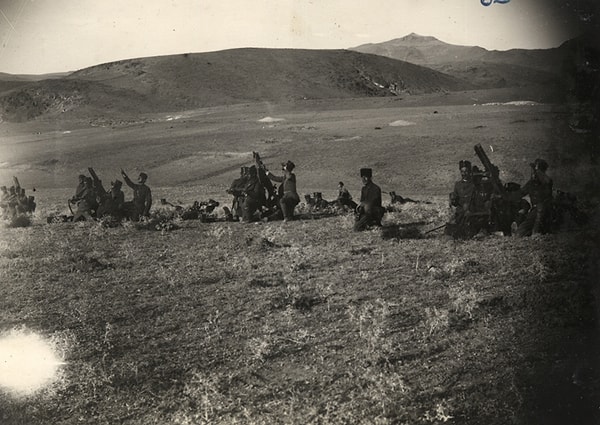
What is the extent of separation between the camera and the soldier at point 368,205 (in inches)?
503

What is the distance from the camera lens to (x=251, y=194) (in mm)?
14305

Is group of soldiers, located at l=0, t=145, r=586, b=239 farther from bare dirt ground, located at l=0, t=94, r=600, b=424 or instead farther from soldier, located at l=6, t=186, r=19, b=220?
bare dirt ground, located at l=0, t=94, r=600, b=424

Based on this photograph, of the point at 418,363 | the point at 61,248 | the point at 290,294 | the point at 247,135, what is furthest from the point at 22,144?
the point at 418,363

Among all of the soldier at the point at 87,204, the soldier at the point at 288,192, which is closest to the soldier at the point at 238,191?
the soldier at the point at 288,192

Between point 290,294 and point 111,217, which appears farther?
point 111,217

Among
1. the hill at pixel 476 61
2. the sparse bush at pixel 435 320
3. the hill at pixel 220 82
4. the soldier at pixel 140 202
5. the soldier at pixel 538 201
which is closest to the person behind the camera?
the sparse bush at pixel 435 320

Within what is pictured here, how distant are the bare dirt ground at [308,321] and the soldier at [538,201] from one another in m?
0.37

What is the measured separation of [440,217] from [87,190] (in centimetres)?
911

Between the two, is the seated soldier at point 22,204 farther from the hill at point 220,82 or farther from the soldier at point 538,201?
the hill at point 220,82

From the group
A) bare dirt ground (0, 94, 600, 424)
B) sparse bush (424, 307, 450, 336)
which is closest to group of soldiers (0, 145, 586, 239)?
bare dirt ground (0, 94, 600, 424)

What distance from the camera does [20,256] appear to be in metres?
11.6

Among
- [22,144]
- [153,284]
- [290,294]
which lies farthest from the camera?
[22,144]

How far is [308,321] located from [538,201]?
19.1 feet

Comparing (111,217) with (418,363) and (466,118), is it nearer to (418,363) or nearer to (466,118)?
(418,363)
